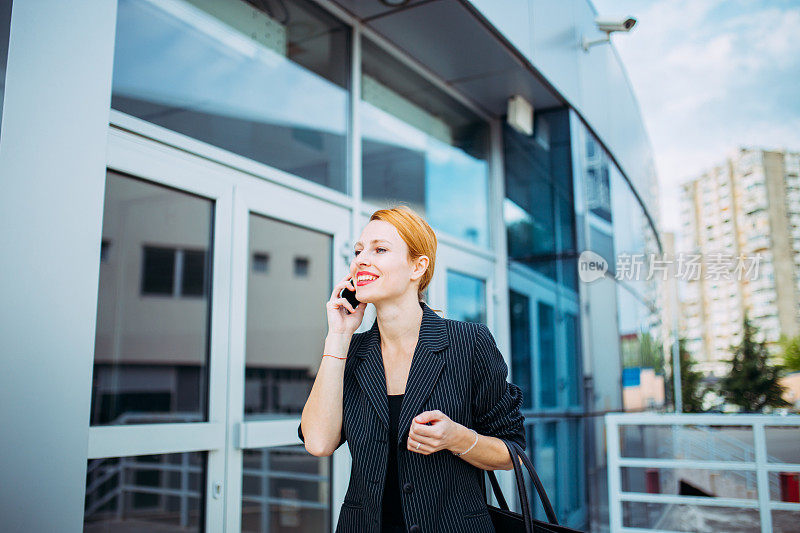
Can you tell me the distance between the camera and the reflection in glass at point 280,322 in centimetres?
1845

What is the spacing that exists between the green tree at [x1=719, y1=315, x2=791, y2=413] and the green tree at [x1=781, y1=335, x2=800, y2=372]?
24.2m

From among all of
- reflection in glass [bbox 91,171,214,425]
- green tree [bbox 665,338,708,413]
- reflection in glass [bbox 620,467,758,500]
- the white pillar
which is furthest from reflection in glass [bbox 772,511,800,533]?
green tree [bbox 665,338,708,413]

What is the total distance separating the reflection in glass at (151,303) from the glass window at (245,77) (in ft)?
29.6

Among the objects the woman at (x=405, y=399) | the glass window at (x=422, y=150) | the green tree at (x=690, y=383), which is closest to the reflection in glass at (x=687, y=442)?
the glass window at (x=422, y=150)

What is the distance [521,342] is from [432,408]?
372 centimetres

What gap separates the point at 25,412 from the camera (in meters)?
1.75

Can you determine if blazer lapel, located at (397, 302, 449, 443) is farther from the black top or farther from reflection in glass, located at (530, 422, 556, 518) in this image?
reflection in glass, located at (530, 422, 556, 518)

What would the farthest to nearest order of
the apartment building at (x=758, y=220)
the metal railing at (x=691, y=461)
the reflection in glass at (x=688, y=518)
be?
1. the apartment building at (x=758, y=220)
2. the reflection in glass at (x=688, y=518)
3. the metal railing at (x=691, y=461)

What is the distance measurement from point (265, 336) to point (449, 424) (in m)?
19.5

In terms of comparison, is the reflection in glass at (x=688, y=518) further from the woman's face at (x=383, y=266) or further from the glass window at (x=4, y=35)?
the glass window at (x=4, y=35)

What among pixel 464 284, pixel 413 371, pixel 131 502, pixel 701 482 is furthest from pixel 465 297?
pixel 701 482

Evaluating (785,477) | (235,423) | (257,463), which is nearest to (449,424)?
(235,423)

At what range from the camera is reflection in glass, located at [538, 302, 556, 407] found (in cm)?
492

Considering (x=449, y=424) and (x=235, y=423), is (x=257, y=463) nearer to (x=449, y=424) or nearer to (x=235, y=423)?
(x=235, y=423)
